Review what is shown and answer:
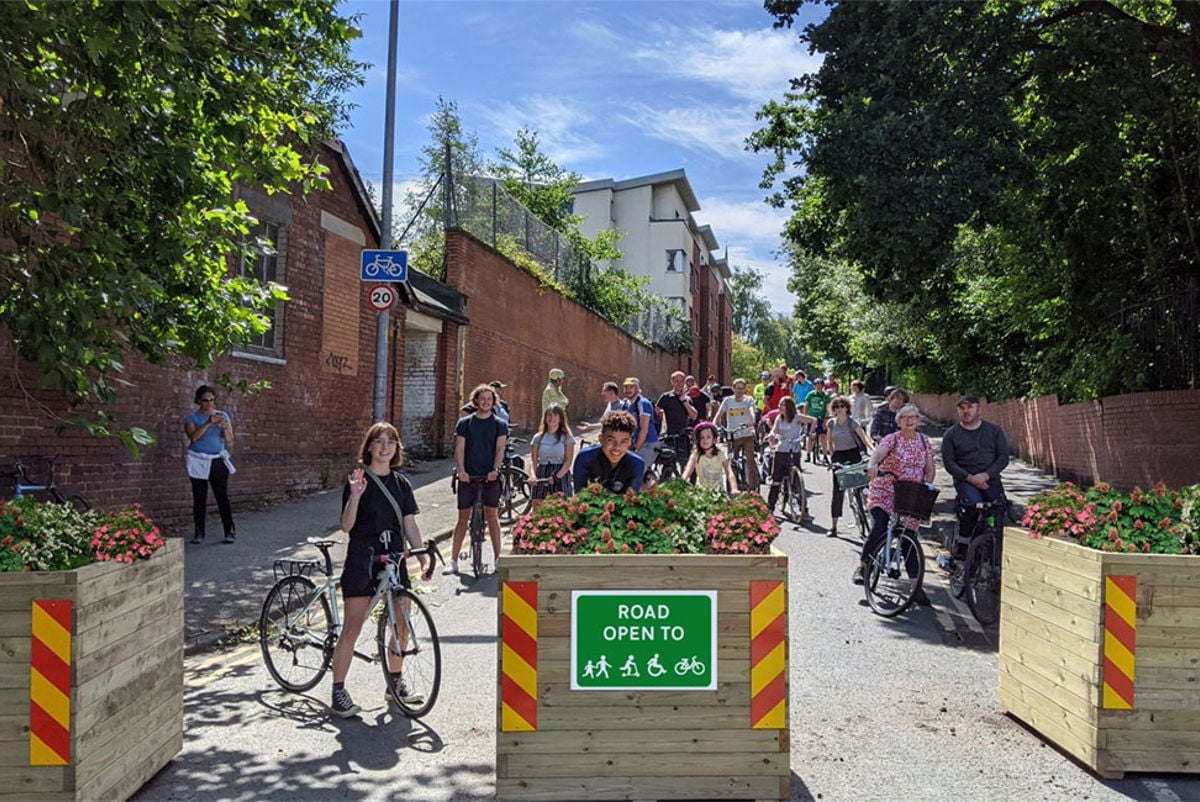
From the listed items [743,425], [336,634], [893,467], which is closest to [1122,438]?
[743,425]

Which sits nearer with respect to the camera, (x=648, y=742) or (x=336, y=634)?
(x=648, y=742)

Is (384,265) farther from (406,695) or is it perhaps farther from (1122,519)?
(1122,519)

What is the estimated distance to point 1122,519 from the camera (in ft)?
17.2

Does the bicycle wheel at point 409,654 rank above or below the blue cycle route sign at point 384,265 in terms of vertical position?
below

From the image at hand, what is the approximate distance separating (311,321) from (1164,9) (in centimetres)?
1390

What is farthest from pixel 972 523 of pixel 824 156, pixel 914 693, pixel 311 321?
pixel 311 321

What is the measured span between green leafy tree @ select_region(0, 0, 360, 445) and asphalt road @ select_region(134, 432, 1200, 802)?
2.20m

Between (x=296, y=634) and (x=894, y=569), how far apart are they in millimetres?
5135

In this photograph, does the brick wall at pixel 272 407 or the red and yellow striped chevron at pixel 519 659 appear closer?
the red and yellow striped chevron at pixel 519 659

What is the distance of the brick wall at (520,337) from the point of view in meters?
20.8

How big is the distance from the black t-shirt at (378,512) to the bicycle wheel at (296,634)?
24.7 inches

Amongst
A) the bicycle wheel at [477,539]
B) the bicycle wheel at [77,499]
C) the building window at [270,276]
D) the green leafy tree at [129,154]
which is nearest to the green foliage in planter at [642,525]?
the green leafy tree at [129,154]

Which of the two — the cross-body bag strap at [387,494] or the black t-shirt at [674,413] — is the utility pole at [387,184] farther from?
the cross-body bag strap at [387,494]

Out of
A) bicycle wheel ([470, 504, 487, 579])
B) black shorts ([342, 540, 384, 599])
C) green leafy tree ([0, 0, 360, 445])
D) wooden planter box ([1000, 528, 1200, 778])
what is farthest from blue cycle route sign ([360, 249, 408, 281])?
wooden planter box ([1000, 528, 1200, 778])
